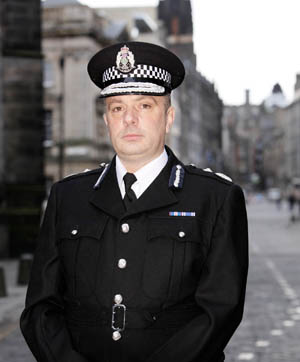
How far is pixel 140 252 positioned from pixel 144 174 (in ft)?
1.04

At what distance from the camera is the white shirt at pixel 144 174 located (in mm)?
3133

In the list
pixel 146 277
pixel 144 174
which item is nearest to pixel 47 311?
pixel 146 277

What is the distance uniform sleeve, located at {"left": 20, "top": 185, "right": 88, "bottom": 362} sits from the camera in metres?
2.94

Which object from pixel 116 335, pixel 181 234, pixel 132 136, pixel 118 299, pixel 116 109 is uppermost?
pixel 116 109

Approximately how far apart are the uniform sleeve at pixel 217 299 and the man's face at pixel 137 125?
0.38 meters

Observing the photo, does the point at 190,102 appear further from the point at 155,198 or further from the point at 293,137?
the point at 155,198

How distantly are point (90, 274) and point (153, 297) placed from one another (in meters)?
0.28

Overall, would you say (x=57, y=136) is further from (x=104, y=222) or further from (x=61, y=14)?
(x=104, y=222)

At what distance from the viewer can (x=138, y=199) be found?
10.1 feet

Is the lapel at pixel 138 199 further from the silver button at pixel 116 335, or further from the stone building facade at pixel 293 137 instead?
the stone building facade at pixel 293 137

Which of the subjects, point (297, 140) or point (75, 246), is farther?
point (297, 140)

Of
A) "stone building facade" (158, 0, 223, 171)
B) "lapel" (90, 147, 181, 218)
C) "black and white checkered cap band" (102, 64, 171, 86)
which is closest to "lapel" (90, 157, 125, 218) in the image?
"lapel" (90, 147, 181, 218)

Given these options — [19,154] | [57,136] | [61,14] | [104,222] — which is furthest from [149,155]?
[61,14]

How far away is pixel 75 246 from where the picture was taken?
3139 mm
